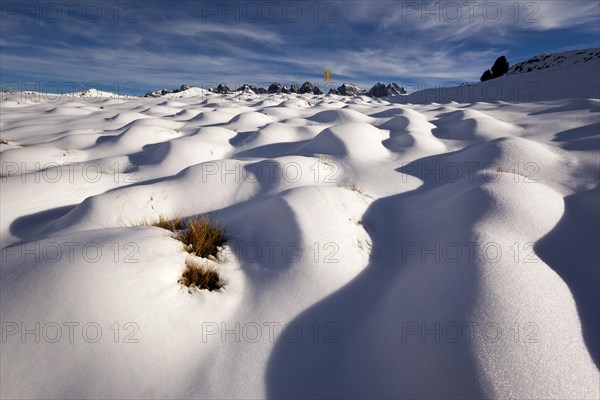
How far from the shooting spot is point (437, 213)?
3.25m

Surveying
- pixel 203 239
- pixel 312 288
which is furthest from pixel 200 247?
pixel 312 288

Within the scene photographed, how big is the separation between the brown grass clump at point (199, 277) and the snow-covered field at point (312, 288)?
0.06m

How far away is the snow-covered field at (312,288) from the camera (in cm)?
165

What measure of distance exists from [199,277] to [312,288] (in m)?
0.96

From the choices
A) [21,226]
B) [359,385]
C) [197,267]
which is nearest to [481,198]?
[359,385]

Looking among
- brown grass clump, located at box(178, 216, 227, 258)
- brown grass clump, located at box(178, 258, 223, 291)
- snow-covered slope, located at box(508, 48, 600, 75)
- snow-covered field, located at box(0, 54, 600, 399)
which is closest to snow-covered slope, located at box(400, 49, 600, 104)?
snow-covered slope, located at box(508, 48, 600, 75)

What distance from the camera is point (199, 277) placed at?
2223mm

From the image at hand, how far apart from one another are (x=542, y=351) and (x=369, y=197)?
2464 mm

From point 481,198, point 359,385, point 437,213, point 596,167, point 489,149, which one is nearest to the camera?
point 359,385

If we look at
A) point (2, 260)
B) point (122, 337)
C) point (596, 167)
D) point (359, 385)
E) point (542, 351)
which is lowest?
point (359, 385)

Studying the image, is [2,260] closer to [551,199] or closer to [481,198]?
[481,198]

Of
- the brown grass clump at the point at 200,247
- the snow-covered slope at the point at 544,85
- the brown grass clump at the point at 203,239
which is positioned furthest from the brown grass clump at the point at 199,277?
the snow-covered slope at the point at 544,85

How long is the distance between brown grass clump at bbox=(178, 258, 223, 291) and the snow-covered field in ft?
0.21

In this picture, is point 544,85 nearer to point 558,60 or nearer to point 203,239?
point 558,60
